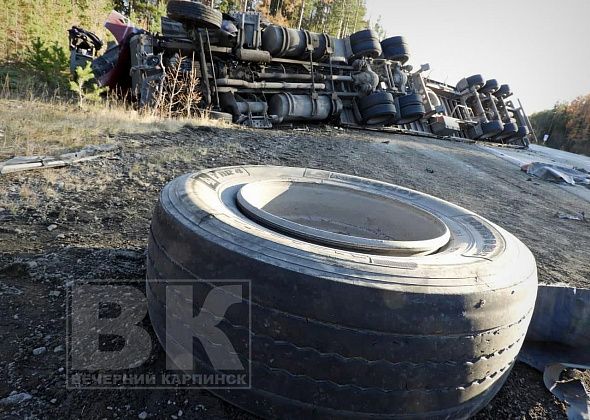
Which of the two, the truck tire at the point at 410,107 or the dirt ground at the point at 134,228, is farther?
the truck tire at the point at 410,107

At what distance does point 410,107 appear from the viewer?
33.9 feet

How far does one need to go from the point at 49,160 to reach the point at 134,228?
1392 millimetres

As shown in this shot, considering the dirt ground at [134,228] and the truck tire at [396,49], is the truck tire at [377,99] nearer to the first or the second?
the truck tire at [396,49]

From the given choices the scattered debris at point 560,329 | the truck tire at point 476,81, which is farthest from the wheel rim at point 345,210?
the truck tire at point 476,81

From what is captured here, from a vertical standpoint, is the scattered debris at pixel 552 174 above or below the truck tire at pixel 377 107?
below

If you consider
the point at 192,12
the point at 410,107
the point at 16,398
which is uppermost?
the point at 192,12

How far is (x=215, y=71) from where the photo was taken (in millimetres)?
7945

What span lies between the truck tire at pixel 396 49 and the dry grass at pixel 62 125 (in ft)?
19.8

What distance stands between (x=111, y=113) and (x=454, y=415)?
20.1 ft

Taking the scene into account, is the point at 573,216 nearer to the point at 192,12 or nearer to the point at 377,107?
the point at 377,107

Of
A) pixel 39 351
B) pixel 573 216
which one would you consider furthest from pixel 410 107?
pixel 39 351

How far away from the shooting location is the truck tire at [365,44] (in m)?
9.75

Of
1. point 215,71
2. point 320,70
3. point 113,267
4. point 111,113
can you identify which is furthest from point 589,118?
point 113,267

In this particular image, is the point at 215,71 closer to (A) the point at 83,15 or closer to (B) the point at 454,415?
(B) the point at 454,415
